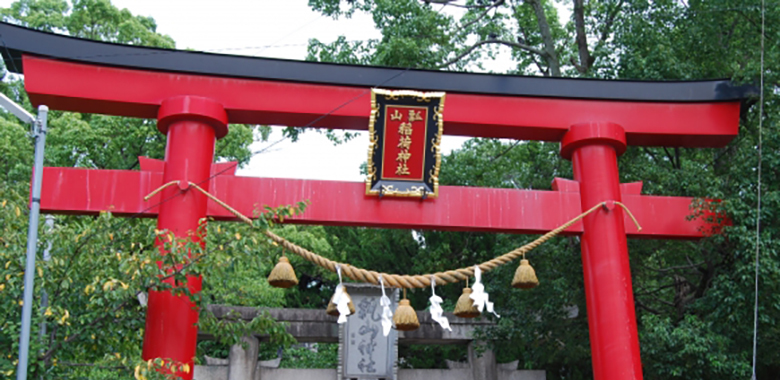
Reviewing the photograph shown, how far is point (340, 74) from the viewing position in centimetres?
804

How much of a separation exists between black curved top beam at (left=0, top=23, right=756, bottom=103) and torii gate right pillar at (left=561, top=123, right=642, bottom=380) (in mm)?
503

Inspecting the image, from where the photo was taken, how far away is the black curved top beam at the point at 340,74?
7.55m


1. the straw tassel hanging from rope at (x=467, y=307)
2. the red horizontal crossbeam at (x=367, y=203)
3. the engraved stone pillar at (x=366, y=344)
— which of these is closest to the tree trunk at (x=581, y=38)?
the red horizontal crossbeam at (x=367, y=203)

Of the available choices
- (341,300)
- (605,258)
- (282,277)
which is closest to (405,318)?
(341,300)

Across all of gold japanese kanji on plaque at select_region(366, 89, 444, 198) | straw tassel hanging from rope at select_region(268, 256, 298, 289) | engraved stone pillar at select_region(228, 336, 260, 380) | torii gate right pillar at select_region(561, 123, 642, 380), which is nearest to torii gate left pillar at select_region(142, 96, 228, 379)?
straw tassel hanging from rope at select_region(268, 256, 298, 289)

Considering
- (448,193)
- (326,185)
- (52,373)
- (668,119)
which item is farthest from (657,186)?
(52,373)

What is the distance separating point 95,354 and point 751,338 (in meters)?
6.30

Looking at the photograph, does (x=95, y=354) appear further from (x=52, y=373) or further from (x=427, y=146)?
(x=427, y=146)

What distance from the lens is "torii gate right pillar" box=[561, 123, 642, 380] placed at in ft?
24.2

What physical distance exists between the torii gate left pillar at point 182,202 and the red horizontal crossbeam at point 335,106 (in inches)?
8.2

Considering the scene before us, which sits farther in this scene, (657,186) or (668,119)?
(657,186)

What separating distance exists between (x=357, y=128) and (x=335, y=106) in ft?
1.45

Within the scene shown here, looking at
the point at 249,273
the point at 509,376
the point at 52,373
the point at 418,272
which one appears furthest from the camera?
the point at 249,273

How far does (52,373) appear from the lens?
6.20 metres
